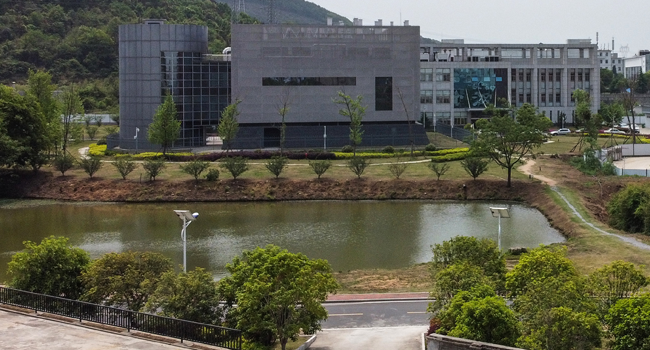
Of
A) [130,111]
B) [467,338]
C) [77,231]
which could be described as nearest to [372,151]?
[130,111]

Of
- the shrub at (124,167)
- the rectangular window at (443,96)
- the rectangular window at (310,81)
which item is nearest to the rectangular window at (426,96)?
the rectangular window at (443,96)

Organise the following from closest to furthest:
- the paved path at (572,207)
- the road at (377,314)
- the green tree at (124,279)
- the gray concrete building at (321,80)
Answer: the green tree at (124,279) < the road at (377,314) < the paved path at (572,207) < the gray concrete building at (321,80)

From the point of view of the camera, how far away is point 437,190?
58219 millimetres

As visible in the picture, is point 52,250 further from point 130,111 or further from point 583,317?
point 130,111

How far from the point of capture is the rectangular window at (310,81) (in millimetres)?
74438

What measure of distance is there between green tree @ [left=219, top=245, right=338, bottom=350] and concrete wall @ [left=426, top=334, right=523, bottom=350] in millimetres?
3174

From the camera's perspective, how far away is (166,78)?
7412 centimetres

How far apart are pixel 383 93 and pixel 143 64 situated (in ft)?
67.4

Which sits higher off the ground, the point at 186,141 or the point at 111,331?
the point at 186,141

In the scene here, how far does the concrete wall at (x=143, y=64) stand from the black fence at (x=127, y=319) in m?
48.4

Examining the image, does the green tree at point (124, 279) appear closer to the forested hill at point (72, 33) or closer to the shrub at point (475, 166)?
the shrub at point (475, 166)

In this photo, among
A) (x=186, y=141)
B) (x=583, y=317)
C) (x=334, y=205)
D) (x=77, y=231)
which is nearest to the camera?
(x=583, y=317)

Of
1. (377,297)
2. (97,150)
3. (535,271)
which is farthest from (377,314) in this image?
(97,150)

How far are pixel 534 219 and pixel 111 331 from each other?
31451 millimetres
